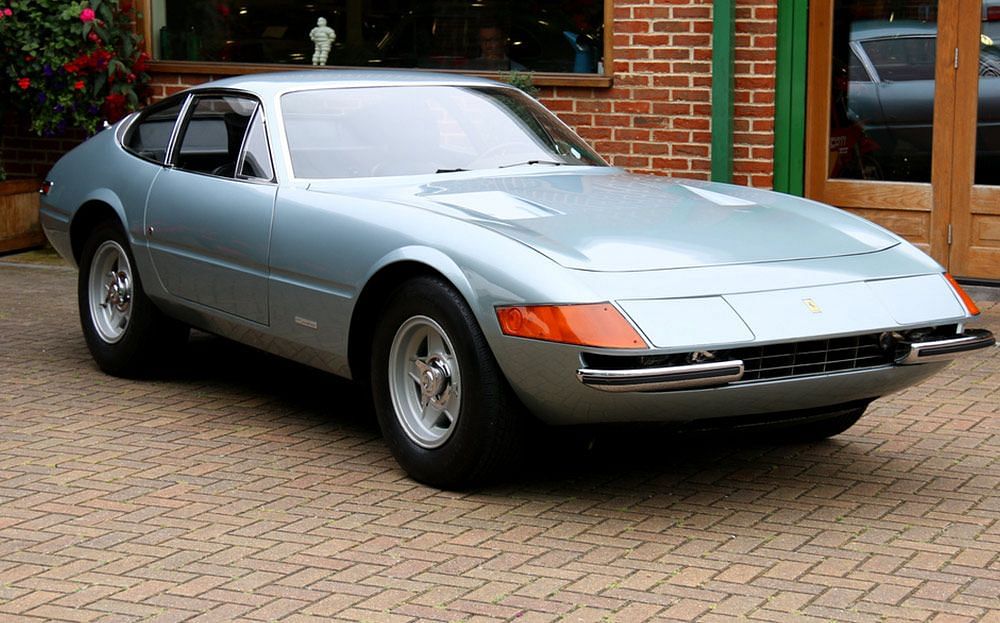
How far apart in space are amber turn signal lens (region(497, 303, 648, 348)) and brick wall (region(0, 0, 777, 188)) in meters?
5.31

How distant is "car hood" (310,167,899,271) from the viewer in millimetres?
5176

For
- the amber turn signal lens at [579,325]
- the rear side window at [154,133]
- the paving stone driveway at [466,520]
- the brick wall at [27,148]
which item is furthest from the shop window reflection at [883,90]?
the brick wall at [27,148]

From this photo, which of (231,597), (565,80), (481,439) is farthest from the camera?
(565,80)

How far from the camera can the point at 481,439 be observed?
5191mm

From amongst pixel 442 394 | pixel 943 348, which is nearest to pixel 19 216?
pixel 442 394

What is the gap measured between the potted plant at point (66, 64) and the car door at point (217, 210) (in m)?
4.45

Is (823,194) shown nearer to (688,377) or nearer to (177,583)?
(688,377)

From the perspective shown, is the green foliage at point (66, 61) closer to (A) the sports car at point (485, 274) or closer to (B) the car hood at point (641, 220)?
(A) the sports car at point (485, 274)

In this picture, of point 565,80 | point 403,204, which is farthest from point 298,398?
point 565,80

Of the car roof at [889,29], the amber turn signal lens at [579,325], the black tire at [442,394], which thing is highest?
the car roof at [889,29]

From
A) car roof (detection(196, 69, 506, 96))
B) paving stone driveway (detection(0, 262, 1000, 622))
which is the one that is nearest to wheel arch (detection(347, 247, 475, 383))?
paving stone driveway (detection(0, 262, 1000, 622))

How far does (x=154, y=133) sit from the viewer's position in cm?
736

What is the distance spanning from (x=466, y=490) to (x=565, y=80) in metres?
5.54

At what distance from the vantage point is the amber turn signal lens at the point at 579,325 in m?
4.80
